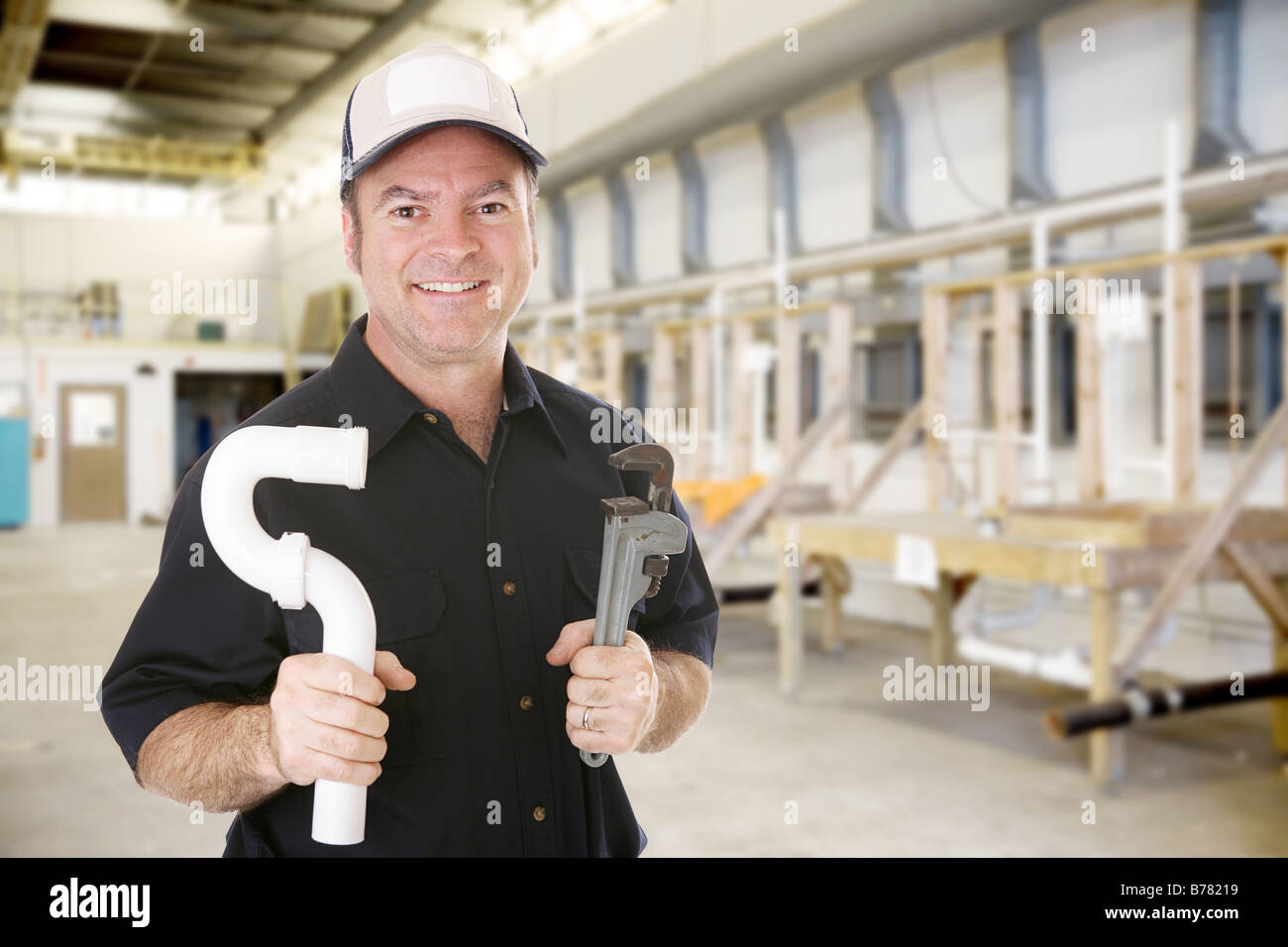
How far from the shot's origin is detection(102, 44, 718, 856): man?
2.57 feet

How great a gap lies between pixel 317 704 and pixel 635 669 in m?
0.21

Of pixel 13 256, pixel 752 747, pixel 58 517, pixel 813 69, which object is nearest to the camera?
pixel 752 747

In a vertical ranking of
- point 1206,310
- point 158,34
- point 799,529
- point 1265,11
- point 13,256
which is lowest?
point 799,529

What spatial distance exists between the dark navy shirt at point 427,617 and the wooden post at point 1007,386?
15.7 ft

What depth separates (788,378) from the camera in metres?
6.97

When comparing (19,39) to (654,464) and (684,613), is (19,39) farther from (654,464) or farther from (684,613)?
(654,464)

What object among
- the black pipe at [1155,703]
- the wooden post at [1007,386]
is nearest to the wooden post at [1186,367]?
the wooden post at [1007,386]

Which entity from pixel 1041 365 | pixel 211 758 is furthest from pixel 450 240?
pixel 1041 365

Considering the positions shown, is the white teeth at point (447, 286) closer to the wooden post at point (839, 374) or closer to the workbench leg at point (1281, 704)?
the workbench leg at point (1281, 704)

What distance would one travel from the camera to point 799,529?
5809 millimetres

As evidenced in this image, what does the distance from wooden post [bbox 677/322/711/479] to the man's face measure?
6751 millimetres

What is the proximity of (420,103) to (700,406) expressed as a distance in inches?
284

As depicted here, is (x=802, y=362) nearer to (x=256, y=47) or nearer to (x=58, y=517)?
(x=256, y=47)

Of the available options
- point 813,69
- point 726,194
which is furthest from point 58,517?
point 813,69
